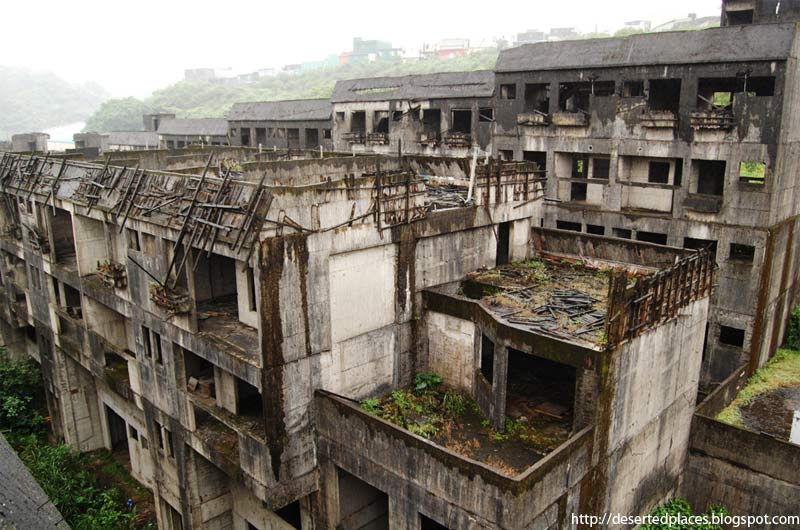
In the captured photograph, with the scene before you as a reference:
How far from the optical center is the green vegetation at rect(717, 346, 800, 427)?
25.7 meters

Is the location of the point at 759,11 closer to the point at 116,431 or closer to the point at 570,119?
the point at 570,119

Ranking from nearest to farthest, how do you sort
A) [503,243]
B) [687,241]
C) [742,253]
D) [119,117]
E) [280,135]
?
[503,243], [742,253], [687,241], [280,135], [119,117]

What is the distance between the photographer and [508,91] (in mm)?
37500

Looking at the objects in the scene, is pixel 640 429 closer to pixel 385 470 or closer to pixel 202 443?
pixel 385 470

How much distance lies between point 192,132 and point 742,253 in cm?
5148

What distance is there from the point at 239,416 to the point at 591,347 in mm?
10987

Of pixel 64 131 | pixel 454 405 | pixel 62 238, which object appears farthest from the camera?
pixel 64 131

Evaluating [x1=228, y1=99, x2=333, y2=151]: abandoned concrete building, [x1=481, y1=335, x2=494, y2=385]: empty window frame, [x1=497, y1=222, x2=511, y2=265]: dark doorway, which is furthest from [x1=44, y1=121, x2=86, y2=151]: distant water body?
[x1=481, y1=335, x2=494, y2=385]: empty window frame

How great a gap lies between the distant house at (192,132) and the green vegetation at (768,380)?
48.6m

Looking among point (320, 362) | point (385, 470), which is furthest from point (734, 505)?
point (320, 362)

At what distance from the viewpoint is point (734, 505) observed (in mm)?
22516

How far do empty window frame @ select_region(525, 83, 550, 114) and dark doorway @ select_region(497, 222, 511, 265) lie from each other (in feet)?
44.5

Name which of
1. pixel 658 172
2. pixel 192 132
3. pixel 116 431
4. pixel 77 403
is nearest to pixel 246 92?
pixel 192 132

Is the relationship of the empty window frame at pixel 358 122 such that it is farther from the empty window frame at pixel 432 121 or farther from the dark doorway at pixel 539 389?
the dark doorway at pixel 539 389
